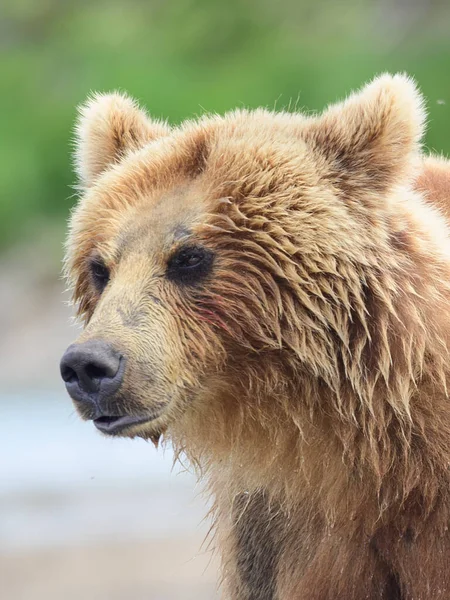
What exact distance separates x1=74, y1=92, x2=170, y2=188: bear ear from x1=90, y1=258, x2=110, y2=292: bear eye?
0.48m

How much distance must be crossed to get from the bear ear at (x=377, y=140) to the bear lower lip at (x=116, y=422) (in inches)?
38.5

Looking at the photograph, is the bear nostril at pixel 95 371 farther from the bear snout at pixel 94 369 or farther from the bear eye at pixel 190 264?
the bear eye at pixel 190 264

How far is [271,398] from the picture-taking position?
4.12 metres

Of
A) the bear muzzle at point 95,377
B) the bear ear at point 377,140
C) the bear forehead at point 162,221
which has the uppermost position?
the bear ear at point 377,140

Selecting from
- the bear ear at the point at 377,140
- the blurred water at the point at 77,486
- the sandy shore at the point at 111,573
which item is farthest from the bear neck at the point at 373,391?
the blurred water at the point at 77,486

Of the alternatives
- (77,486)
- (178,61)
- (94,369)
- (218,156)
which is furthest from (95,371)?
(178,61)

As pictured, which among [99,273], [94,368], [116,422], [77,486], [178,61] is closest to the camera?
[94,368]

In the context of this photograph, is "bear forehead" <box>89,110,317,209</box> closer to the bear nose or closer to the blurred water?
the bear nose

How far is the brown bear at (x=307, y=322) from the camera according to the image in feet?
13.2

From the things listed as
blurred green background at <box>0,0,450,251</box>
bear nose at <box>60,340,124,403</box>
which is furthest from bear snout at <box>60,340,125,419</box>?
blurred green background at <box>0,0,450,251</box>

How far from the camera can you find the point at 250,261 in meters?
4.06

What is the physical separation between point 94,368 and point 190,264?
1.61 ft

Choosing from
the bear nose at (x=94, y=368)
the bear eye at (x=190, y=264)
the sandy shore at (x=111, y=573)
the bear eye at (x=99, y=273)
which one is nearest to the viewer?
the bear nose at (x=94, y=368)

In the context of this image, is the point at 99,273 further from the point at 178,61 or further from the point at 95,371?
the point at 178,61
